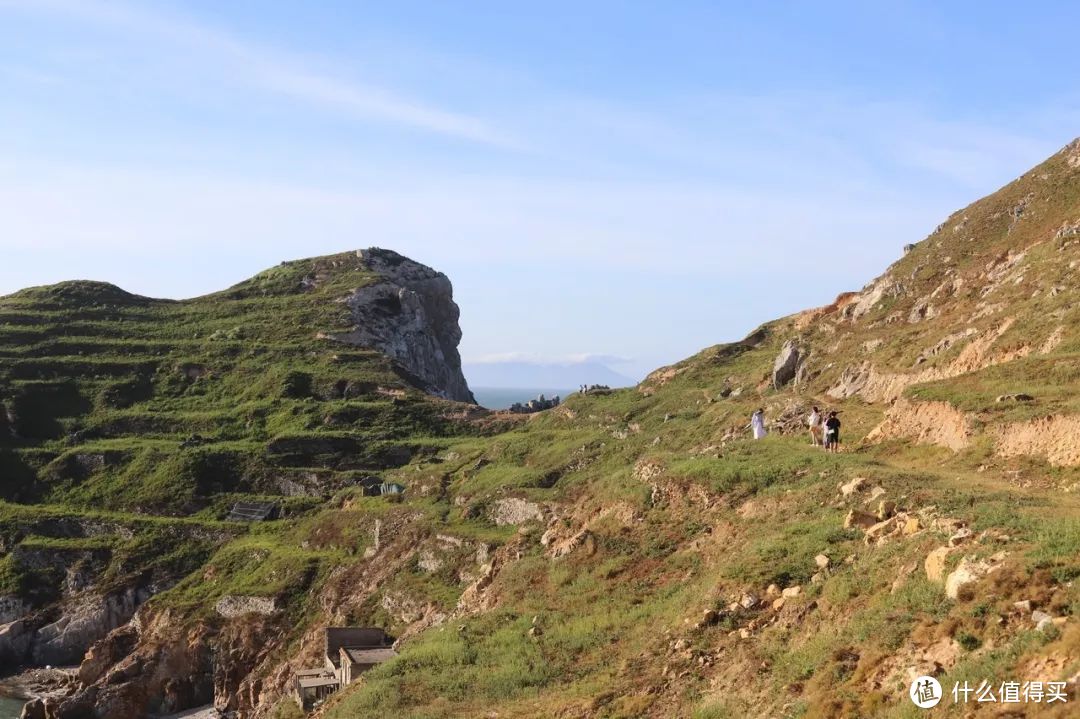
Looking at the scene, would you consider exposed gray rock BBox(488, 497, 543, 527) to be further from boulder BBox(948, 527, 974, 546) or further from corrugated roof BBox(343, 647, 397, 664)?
boulder BBox(948, 527, 974, 546)

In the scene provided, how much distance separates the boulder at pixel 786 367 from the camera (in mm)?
48250

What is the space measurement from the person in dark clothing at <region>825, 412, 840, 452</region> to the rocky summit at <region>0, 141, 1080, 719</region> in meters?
0.62

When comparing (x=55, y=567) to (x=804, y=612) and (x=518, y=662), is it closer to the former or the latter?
(x=518, y=662)

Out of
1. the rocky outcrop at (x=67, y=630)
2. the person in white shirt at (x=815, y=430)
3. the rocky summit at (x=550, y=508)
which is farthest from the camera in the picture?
the rocky outcrop at (x=67, y=630)

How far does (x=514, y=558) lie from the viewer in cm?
3309

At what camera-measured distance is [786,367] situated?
48562 mm

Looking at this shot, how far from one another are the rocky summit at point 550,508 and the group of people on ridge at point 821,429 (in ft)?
2.17

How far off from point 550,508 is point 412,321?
5654cm

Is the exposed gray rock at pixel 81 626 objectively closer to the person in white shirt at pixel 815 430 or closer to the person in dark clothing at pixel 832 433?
the person in white shirt at pixel 815 430

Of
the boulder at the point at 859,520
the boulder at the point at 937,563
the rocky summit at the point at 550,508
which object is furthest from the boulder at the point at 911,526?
the boulder at the point at 937,563

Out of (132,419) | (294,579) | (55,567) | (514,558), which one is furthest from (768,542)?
(132,419)

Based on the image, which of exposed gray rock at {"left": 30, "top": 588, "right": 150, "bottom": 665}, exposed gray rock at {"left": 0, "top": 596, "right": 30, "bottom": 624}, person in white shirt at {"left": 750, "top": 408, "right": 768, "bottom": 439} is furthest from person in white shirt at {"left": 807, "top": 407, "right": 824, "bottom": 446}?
exposed gray rock at {"left": 0, "top": 596, "right": 30, "bottom": 624}

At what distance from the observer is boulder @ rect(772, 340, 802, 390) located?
4825 centimetres

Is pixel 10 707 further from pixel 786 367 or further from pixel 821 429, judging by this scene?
pixel 821 429
